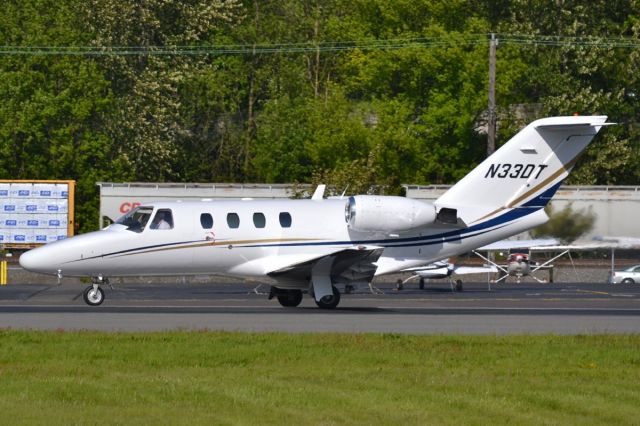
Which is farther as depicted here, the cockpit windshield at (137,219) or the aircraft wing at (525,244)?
the aircraft wing at (525,244)

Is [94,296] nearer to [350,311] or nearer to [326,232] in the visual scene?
[326,232]

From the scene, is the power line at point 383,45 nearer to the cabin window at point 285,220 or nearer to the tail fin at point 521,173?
the tail fin at point 521,173

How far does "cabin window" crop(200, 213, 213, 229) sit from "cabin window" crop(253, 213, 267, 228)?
0.98 meters

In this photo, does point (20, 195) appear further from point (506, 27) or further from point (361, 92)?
point (506, 27)

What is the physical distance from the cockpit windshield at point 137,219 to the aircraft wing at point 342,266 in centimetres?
295

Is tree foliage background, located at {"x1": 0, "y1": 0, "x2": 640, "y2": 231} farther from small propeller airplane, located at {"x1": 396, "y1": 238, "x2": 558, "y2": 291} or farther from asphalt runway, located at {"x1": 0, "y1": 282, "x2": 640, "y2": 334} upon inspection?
asphalt runway, located at {"x1": 0, "y1": 282, "x2": 640, "y2": 334}

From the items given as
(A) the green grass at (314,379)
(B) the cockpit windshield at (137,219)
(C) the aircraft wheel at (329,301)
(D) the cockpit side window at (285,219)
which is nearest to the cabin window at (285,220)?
(D) the cockpit side window at (285,219)

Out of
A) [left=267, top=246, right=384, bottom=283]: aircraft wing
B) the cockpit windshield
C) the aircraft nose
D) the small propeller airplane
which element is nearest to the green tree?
the small propeller airplane

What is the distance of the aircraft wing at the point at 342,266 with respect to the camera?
2803 cm

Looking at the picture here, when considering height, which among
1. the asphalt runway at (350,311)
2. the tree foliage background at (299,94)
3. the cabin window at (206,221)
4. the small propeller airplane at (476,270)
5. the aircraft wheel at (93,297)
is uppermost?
the tree foliage background at (299,94)

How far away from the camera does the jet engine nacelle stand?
2886 centimetres

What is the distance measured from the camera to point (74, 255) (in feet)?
93.5

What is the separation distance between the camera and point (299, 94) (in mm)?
72125

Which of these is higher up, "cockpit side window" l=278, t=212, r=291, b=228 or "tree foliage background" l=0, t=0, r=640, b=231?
"tree foliage background" l=0, t=0, r=640, b=231
